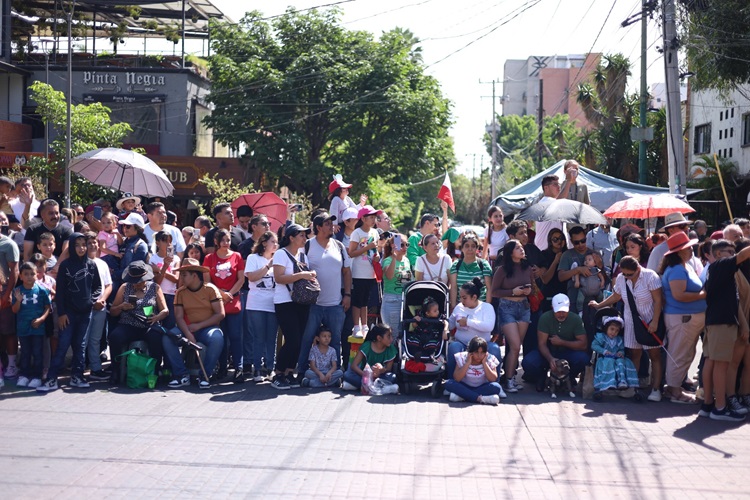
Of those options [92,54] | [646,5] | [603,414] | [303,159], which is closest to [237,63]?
[303,159]

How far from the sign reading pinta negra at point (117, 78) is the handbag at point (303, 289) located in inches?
1440

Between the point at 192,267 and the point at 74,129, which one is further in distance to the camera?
the point at 74,129

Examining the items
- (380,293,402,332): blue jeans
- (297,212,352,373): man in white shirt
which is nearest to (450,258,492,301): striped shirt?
(380,293,402,332): blue jeans

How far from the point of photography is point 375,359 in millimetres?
11102

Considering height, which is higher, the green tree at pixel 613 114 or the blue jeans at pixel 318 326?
the green tree at pixel 613 114

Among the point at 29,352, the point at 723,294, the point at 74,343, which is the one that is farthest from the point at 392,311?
the point at 29,352

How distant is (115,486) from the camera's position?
6.87 metres

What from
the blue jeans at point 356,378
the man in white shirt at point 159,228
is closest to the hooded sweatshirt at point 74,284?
the man in white shirt at point 159,228

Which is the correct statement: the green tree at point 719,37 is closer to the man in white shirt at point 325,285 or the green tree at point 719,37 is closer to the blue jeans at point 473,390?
the man in white shirt at point 325,285

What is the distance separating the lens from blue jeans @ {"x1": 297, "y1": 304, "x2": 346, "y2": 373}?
1140 centimetres

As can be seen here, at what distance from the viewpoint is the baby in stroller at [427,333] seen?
11.1m

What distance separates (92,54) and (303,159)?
14798 millimetres

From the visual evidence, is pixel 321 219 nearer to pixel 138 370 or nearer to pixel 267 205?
pixel 138 370

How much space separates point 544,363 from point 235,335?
4.08 metres
